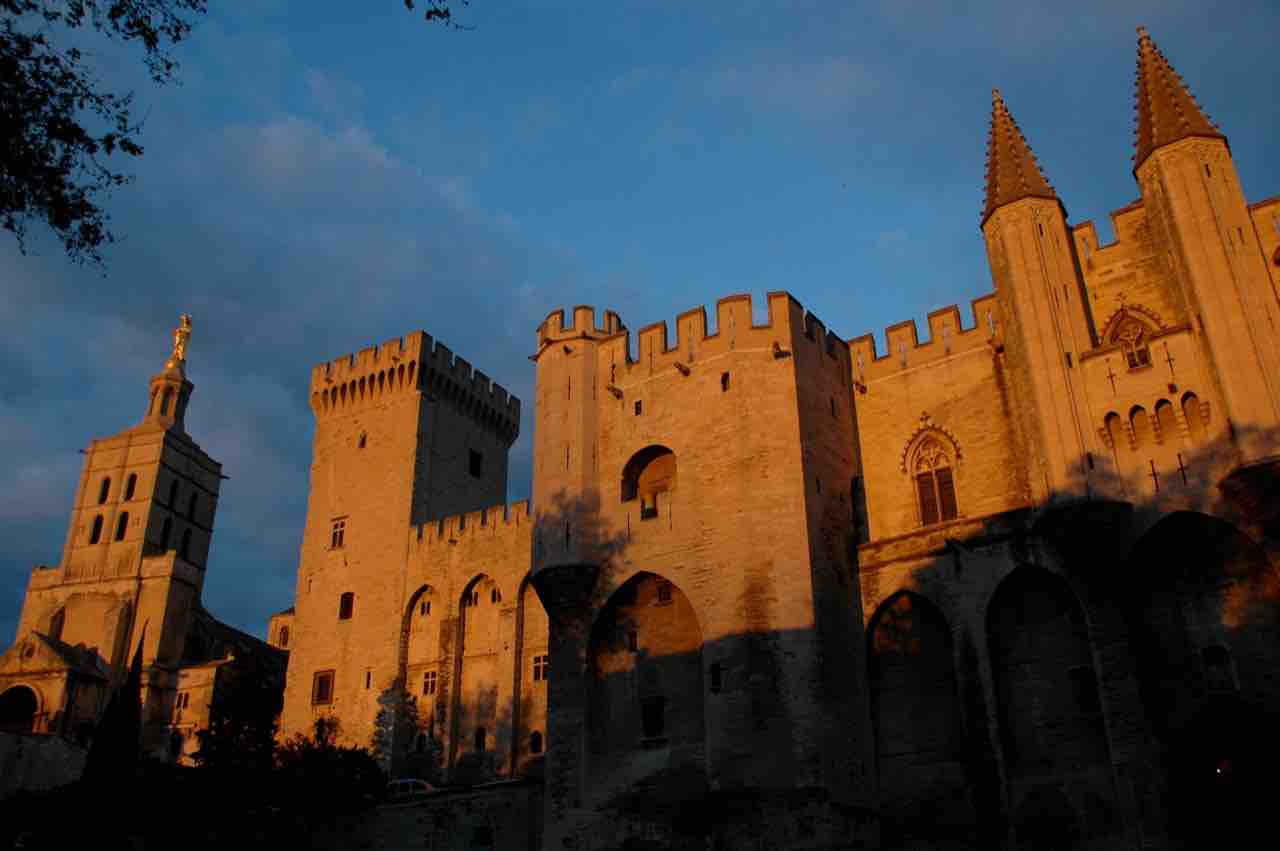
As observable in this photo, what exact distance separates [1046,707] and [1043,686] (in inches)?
16.5

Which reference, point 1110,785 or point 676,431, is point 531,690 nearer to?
point 676,431

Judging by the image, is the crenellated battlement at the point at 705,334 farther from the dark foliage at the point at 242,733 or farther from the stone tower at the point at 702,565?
the dark foliage at the point at 242,733

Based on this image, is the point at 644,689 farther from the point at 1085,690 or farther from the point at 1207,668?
the point at 1207,668

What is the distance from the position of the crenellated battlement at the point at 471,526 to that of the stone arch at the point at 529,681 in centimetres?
215

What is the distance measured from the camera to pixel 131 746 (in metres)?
25.9

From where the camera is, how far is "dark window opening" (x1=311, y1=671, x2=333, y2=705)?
34.8 metres

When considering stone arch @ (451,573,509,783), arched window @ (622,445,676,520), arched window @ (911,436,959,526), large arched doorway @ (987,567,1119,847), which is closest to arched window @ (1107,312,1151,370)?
arched window @ (911,436,959,526)

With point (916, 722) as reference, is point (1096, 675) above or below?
above

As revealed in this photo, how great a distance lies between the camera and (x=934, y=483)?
2612 cm

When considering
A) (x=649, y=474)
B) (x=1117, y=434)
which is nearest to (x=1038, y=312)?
(x=1117, y=434)

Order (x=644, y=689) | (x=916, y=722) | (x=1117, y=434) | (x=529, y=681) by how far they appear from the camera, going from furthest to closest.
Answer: (x=529, y=681)
(x=644, y=689)
(x=916, y=722)
(x=1117, y=434)

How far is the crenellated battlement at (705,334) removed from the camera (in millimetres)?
25922

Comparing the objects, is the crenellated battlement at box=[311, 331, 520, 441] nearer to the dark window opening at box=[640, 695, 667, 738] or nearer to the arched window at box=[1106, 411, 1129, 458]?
the dark window opening at box=[640, 695, 667, 738]

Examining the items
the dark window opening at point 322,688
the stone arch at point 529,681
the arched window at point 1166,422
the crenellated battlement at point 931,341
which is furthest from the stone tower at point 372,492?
the arched window at point 1166,422
